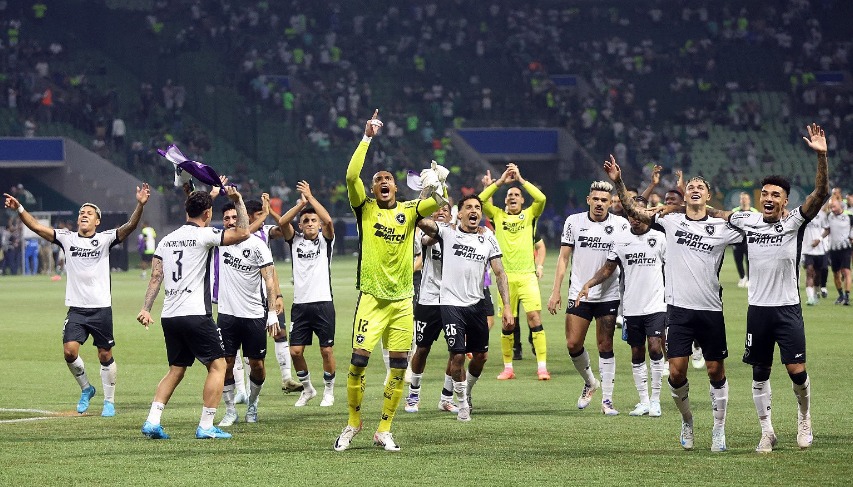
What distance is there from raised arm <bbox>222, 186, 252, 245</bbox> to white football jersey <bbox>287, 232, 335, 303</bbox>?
2.91 meters

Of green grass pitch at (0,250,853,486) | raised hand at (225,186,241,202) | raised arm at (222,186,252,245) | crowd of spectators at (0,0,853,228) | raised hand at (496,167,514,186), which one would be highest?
crowd of spectators at (0,0,853,228)

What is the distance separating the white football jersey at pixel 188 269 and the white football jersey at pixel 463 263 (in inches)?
110

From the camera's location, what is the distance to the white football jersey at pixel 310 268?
15.9 metres

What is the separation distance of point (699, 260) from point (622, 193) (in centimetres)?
90

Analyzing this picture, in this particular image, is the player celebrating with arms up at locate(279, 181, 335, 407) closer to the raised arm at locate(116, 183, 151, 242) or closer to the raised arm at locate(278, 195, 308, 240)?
the raised arm at locate(278, 195, 308, 240)

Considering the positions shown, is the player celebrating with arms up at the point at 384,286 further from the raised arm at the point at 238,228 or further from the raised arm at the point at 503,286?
the raised arm at the point at 503,286

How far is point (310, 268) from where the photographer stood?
15.9 m

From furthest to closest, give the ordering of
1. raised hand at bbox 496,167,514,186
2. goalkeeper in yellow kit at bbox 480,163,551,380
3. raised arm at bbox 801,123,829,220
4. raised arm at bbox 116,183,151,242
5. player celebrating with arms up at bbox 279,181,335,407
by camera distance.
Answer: goalkeeper in yellow kit at bbox 480,163,551,380
player celebrating with arms up at bbox 279,181,335,407
raised hand at bbox 496,167,514,186
raised arm at bbox 116,183,151,242
raised arm at bbox 801,123,829,220

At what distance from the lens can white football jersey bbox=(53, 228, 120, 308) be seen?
49.7 ft

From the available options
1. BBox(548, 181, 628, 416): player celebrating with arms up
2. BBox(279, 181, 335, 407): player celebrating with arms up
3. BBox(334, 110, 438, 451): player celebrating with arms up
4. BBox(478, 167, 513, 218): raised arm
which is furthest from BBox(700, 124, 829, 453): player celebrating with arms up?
BBox(279, 181, 335, 407): player celebrating with arms up

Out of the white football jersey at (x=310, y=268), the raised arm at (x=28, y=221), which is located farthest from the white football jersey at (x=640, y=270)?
the raised arm at (x=28, y=221)

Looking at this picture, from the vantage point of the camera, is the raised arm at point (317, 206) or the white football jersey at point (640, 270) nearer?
the raised arm at point (317, 206)

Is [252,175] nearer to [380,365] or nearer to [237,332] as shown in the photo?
[380,365]

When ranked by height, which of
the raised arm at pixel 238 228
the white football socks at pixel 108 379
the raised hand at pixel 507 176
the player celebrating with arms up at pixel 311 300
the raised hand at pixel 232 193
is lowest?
the white football socks at pixel 108 379
